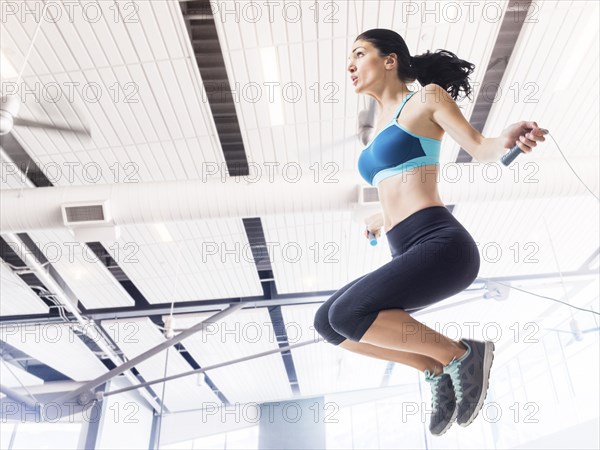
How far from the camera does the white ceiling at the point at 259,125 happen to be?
3465mm

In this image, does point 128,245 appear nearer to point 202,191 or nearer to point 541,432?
point 202,191

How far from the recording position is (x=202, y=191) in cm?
413

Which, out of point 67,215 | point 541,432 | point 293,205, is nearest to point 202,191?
point 293,205

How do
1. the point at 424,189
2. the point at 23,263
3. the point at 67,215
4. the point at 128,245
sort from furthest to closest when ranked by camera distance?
1. the point at 23,263
2. the point at 128,245
3. the point at 67,215
4. the point at 424,189

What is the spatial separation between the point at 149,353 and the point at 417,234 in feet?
19.8

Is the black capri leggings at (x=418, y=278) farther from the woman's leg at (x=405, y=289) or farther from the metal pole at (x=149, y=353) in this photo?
the metal pole at (x=149, y=353)

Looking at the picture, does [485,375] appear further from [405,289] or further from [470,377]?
[405,289]

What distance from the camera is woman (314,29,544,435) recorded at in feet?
3.81

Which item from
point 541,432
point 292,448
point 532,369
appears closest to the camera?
point 541,432

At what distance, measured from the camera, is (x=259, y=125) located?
4.33 metres

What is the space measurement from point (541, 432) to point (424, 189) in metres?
9.93

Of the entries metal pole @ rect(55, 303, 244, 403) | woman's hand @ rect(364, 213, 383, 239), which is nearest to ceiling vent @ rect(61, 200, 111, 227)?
metal pole @ rect(55, 303, 244, 403)

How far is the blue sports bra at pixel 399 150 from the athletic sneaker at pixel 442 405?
2.03 feet

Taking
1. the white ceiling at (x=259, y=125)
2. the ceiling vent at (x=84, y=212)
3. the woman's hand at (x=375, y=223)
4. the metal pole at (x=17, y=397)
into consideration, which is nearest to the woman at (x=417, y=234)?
the woman's hand at (x=375, y=223)
